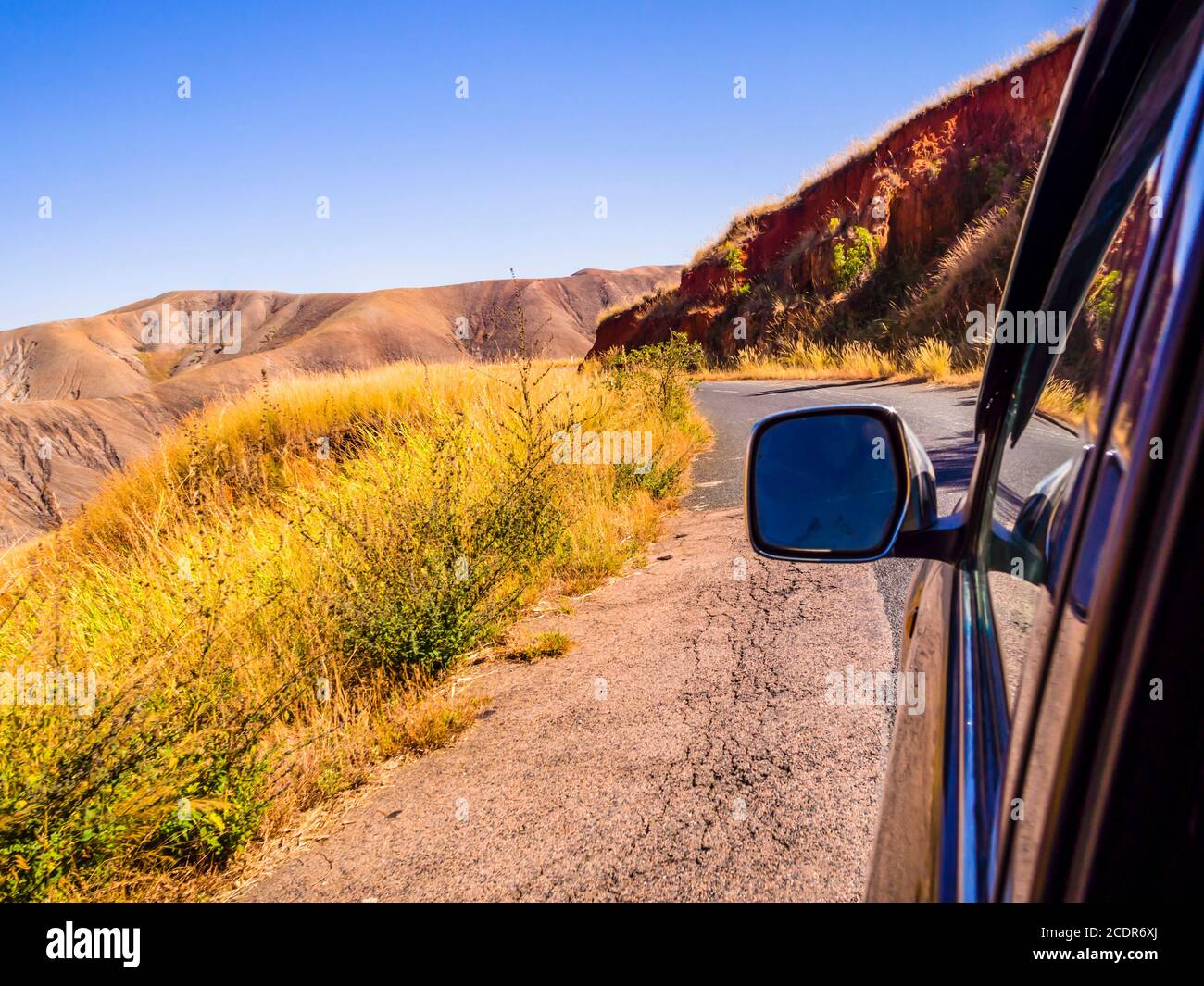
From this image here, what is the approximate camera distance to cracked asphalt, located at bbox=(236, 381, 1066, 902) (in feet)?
7.32

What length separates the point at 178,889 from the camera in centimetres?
239

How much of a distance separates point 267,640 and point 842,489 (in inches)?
133

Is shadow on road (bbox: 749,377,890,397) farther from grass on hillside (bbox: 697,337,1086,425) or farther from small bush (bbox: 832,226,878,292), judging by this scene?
small bush (bbox: 832,226,878,292)

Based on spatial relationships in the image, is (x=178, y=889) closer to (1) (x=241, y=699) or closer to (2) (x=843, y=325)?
(1) (x=241, y=699)

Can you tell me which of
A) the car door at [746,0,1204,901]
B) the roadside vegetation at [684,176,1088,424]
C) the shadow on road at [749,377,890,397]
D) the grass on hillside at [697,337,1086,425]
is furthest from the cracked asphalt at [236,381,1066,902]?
the shadow on road at [749,377,890,397]

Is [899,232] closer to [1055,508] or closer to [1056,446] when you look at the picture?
[1056,446]

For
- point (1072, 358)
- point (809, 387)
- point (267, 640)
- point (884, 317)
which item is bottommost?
point (267, 640)

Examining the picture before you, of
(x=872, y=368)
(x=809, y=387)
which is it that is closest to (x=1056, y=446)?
(x=809, y=387)

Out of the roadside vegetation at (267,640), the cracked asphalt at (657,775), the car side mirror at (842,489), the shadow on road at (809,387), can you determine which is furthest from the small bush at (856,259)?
the car side mirror at (842,489)

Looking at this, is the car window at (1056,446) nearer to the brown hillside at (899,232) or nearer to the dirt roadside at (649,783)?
the dirt roadside at (649,783)

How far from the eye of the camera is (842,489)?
1.43m

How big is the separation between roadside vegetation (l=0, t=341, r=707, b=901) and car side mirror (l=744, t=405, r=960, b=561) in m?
2.21

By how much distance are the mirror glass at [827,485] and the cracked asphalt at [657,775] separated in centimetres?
118

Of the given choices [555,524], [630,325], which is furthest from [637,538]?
[630,325]
